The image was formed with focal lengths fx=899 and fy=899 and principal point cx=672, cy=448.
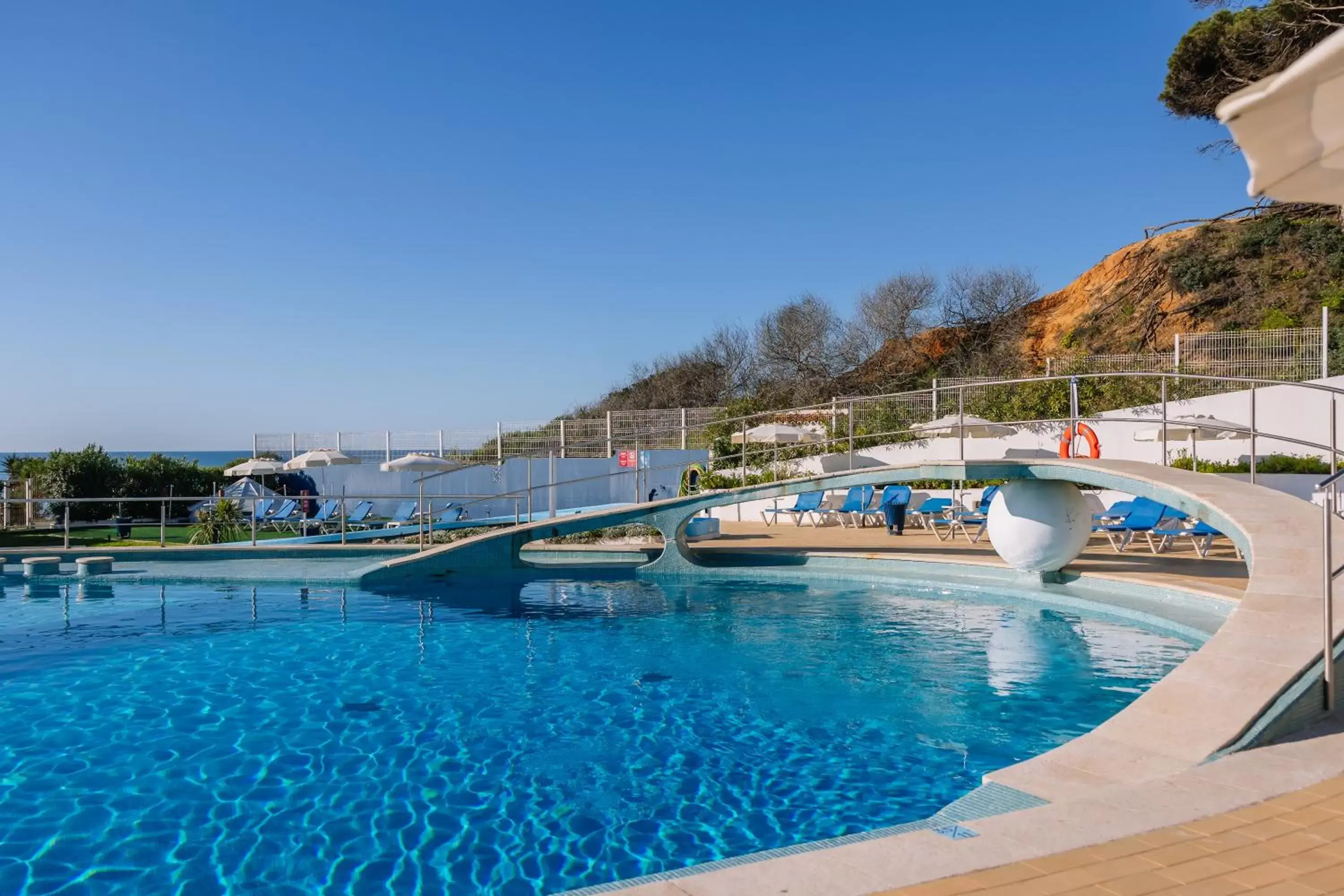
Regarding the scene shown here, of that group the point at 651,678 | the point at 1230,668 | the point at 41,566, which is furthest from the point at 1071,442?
the point at 41,566

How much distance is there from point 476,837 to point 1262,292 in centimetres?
3138

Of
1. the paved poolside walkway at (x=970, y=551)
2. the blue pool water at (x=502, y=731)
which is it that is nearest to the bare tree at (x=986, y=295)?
the paved poolside walkway at (x=970, y=551)

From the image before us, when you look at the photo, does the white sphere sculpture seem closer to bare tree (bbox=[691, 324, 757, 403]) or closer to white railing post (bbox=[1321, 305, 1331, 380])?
white railing post (bbox=[1321, 305, 1331, 380])

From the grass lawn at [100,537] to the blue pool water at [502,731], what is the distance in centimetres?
712

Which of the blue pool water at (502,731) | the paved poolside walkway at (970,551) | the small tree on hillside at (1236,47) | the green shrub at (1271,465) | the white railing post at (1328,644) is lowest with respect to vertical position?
the blue pool water at (502,731)

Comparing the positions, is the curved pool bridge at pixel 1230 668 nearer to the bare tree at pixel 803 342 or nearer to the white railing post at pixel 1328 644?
the white railing post at pixel 1328 644

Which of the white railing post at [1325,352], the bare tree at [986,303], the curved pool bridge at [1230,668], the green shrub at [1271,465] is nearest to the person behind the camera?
the curved pool bridge at [1230,668]

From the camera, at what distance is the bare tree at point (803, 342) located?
118ft

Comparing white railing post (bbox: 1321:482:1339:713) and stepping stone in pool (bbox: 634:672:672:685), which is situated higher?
white railing post (bbox: 1321:482:1339:713)

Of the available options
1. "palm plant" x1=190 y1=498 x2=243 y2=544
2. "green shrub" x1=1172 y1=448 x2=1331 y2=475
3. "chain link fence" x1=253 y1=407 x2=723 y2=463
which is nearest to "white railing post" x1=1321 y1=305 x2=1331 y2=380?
"green shrub" x1=1172 y1=448 x2=1331 y2=475

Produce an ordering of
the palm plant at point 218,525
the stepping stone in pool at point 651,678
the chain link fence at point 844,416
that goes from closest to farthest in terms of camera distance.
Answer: the stepping stone in pool at point 651,678, the palm plant at point 218,525, the chain link fence at point 844,416

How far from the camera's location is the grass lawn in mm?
16797

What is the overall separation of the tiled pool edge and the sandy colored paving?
48 centimetres

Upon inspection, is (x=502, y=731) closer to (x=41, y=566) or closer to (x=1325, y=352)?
(x=41, y=566)
